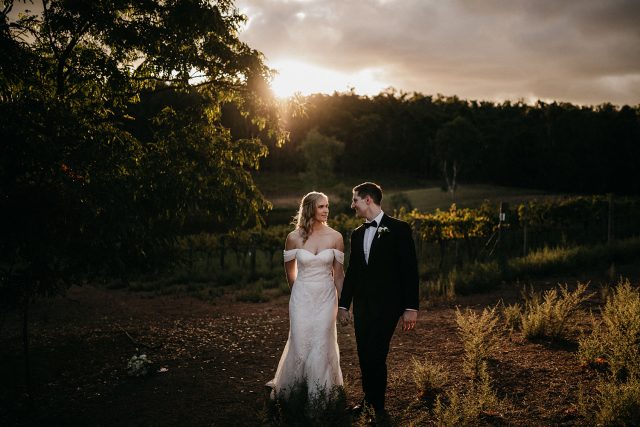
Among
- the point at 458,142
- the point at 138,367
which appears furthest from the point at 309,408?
the point at 458,142

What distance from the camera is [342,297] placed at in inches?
191

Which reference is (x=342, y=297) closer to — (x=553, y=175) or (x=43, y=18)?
(x=43, y=18)

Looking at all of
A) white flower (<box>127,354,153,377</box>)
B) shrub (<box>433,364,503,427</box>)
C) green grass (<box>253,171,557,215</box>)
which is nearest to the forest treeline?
green grass (<box>253,171,557,215</box>)

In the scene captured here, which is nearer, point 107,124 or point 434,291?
point 107,124

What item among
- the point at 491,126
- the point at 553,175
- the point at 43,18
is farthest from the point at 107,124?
the point at 491,126

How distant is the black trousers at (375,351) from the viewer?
15.0ft

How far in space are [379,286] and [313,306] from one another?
2.82 feet

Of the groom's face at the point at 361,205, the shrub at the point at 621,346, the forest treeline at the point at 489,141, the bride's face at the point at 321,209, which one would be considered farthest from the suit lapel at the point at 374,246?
the forest treeline at the point at 489,141

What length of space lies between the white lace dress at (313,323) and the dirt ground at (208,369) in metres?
0.62

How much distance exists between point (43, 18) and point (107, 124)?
Answer: 271 centimetres

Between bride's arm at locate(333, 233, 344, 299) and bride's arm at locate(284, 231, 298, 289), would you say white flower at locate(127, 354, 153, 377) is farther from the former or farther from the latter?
bride's arm at locate(333, 233, 344, 299)

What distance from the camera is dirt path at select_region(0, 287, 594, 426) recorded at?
202 inches

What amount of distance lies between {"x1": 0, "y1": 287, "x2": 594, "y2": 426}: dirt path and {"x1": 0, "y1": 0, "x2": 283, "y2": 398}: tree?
4.59ft

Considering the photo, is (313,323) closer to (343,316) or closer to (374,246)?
(343,316)
